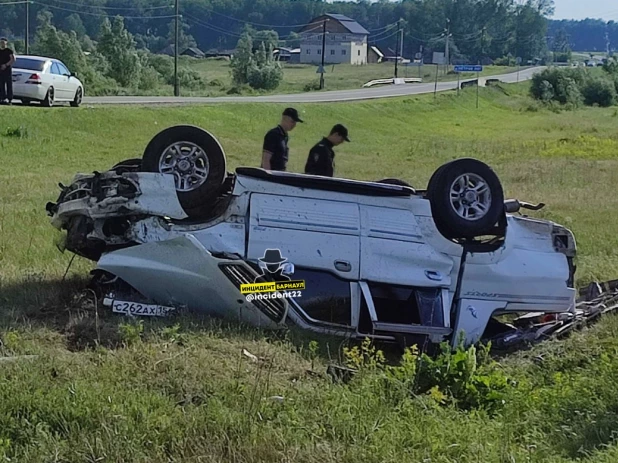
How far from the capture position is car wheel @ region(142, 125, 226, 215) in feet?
20.6

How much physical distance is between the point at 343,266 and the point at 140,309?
1.41 meters

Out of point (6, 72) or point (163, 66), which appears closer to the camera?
point (6, 72)

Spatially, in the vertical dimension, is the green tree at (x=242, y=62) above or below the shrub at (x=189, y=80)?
above

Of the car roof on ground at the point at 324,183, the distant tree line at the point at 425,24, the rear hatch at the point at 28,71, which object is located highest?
the distant tree line at the point at 425,24

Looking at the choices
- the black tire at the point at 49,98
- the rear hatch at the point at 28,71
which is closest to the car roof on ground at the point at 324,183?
the rear hatch at the point at 28,71

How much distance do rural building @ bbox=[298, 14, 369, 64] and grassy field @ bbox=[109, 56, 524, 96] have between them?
11.6 metres

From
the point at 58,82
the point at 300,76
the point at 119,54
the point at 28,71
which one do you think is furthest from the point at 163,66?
the point at 28,71

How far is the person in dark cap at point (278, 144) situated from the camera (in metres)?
7.97

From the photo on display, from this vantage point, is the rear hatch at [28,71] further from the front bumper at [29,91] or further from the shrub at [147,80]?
the shrub at [147,80]

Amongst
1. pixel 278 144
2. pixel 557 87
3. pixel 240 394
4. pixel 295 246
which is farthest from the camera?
pixel 557 87

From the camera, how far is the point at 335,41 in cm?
11138

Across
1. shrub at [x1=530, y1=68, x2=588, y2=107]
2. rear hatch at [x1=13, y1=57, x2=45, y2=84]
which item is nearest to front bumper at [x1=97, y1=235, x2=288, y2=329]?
rear hatch at [x1=13, y1=57, x2=45, y2=84]

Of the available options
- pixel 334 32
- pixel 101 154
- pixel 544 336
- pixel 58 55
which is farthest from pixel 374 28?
pixel 544 336

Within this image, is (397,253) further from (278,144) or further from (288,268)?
(278,144)
